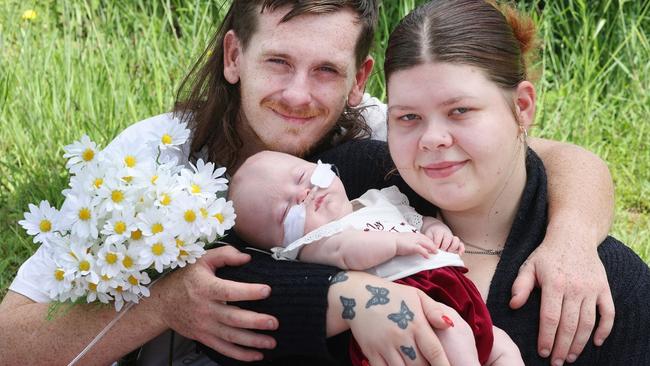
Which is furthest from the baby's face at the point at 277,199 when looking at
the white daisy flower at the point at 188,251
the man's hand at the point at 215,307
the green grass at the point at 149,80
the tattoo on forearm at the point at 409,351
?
the green grass at the point at 149,80

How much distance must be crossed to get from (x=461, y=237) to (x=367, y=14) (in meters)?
0.78

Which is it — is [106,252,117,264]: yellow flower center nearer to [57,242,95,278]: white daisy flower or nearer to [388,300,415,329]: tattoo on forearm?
[57,242,95,278]: white daisy flower

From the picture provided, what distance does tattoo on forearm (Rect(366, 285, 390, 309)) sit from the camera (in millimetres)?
2197

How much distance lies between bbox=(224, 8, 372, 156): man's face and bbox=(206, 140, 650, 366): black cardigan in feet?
1.64

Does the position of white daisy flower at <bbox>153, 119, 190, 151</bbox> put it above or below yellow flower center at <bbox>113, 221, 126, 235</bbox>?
above

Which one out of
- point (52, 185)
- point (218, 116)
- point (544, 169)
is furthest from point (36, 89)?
point (544, 169)

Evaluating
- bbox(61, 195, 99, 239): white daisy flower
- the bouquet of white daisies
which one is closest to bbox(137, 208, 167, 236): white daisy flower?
the bouquet of white daisies

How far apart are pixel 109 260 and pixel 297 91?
80 centimetres

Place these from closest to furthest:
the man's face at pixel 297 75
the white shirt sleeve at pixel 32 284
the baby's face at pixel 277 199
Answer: the baby's face at pixel 277 199 < the white shirt sleeve at pixel 32 284 < the man's face at pixel 297 75

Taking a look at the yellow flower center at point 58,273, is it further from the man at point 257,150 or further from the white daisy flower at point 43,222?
the man at point 257,150

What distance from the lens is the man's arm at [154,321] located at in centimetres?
234

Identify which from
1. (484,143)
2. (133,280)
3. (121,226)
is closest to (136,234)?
(121,226)

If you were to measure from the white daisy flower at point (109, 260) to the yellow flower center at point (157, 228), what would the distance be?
10cm

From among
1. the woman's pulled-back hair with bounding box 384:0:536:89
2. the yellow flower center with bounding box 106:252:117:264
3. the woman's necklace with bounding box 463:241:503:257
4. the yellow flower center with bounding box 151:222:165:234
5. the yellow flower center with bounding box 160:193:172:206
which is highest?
the woman's pulled-back hair with bounding box 384:0:536:89
